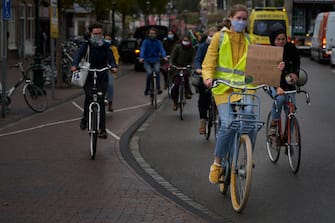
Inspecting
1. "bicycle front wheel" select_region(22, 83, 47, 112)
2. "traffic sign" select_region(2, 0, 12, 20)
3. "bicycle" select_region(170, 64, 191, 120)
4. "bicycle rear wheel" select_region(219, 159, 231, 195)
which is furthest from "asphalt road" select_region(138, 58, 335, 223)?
"traffic sign" select_region(2, 0, 12, 20)

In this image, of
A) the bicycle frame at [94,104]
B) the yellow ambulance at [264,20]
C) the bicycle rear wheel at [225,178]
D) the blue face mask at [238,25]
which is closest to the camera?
the blue face mask at [238,25]

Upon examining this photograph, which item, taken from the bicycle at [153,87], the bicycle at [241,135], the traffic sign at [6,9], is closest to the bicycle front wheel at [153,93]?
the bicycle at [153,87]

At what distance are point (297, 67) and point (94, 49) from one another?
3083 mm

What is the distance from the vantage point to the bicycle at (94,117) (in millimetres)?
9828

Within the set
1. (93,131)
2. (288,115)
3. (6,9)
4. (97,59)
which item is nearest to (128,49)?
(6,9)

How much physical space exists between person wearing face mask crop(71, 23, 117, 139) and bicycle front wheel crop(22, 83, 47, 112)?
5.09 m

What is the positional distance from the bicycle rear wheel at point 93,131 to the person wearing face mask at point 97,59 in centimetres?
13

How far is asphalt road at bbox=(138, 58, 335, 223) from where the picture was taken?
703 cm

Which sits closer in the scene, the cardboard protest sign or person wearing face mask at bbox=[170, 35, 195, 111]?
the cardboard protest sign

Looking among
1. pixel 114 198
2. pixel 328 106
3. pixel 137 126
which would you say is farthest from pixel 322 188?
pixel 328 106

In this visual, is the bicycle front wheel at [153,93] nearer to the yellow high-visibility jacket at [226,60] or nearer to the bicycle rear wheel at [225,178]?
the bicycle rear wheel at [225,178]

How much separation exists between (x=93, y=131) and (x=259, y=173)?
2.39 m

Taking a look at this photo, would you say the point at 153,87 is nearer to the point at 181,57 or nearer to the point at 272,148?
the point at 181,57

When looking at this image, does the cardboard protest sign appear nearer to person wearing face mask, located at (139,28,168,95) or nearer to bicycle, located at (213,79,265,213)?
bicycle, located at (213,79,265,213)
